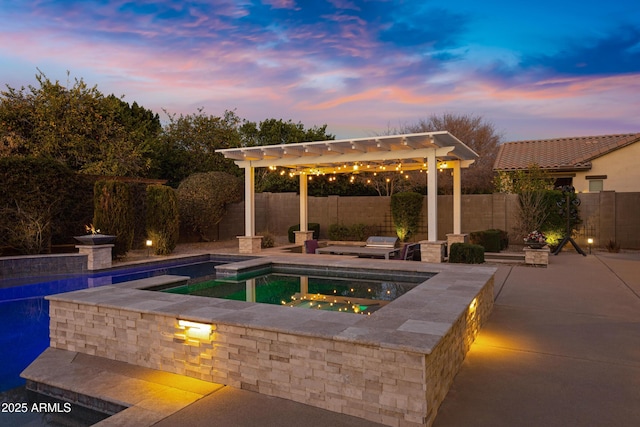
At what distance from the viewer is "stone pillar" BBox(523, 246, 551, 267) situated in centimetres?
1148

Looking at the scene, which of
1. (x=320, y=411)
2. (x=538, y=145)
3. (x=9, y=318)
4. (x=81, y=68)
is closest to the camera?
(x=320, y=411)

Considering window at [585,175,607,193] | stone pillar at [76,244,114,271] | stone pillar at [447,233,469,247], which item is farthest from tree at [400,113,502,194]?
stone pillar at [76,244,114,271]

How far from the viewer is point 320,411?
3.59 meters

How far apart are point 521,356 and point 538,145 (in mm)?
22043

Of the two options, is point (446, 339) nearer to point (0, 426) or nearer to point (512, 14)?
point (0, 426)

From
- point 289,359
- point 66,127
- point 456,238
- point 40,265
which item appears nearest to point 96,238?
point 40,265

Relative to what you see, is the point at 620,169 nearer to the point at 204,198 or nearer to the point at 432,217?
the point at 432,217

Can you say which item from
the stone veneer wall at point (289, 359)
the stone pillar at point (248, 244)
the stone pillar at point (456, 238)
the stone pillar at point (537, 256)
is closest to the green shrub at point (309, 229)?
the stone pillar at point (248, 244)

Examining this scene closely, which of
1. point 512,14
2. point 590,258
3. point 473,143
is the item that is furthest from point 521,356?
point 473,143

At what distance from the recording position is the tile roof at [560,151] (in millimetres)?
19172

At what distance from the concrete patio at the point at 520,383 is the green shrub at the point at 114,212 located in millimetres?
8259

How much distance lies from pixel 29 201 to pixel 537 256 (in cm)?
1405

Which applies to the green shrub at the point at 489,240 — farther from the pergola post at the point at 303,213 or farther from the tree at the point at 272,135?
the tree at the point at 272,135

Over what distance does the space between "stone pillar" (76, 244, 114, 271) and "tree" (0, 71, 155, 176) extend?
5.69 meters
